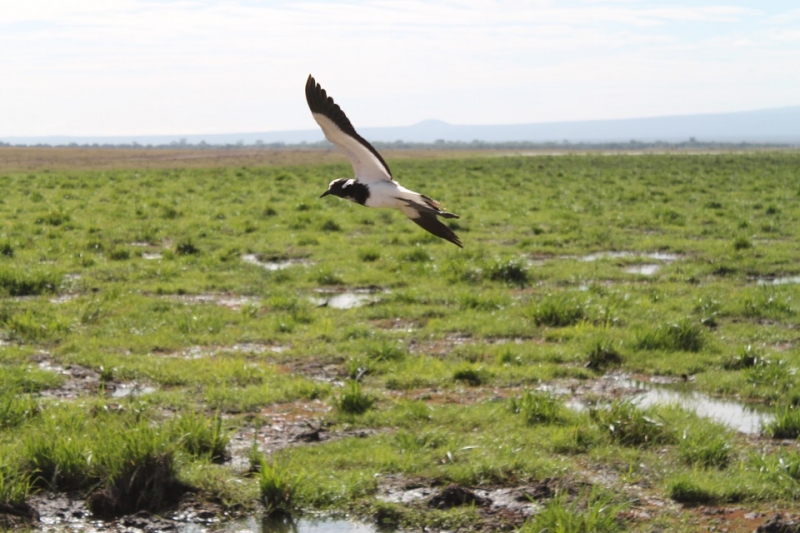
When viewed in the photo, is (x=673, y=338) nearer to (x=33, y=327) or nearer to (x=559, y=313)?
(x=559, y=313)

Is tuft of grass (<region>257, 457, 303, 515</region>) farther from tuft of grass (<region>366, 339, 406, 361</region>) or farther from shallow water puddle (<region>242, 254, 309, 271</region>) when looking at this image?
shallow water puddle (<region>242, 254, 309, 271</region>)

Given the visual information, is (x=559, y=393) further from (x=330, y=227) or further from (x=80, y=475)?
(x=330, y=227)

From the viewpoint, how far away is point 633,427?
7.02 metres

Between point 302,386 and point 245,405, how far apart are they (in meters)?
0.59

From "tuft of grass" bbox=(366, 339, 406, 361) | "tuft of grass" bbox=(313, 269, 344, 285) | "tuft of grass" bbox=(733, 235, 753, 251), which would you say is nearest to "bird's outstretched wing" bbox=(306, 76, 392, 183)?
"tuft of grass" bbox=(366, 339, 406, 361)

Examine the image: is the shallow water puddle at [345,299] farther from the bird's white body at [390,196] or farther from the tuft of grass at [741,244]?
the tuft of grass at [741,244]

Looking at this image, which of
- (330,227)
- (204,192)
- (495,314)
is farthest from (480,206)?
(495,314)

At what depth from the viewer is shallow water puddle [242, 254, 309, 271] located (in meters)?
14.5

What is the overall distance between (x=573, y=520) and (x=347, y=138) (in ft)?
12.0

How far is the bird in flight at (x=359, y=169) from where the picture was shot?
7.57 meters

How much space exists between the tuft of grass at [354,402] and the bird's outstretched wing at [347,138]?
1.65 metres

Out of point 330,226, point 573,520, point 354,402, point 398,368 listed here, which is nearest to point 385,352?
point 398,368

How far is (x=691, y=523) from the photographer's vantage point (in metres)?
5.79

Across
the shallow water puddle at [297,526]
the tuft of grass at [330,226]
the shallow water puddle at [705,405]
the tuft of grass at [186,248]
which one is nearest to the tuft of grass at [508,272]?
the shallow water puddle at [705,405]
